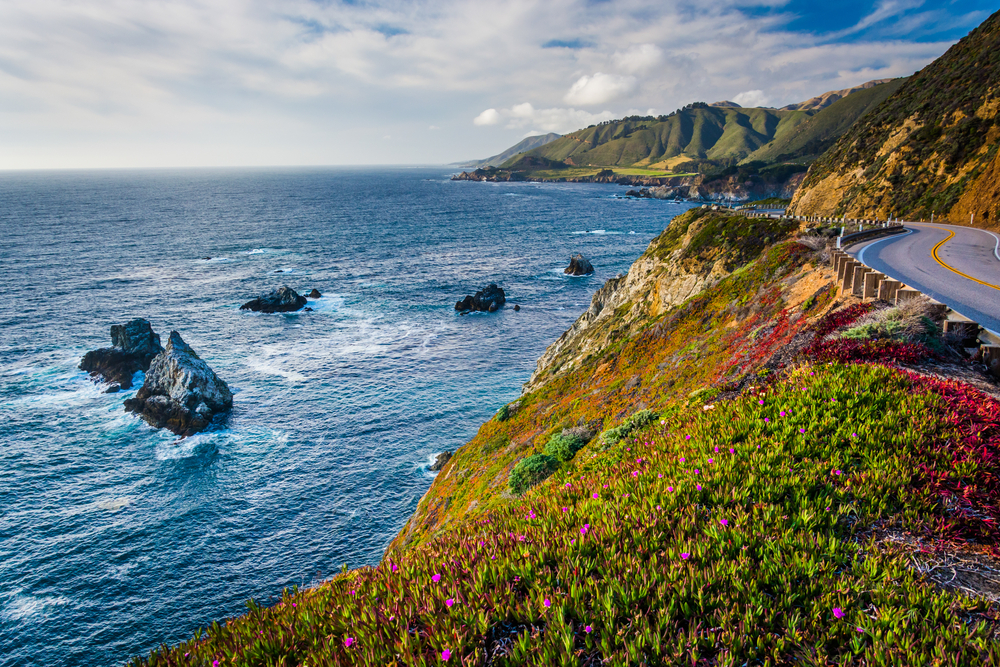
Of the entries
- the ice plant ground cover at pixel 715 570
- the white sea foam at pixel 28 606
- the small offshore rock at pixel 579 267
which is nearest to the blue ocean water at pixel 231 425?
the white sea foam at pixel 28 606

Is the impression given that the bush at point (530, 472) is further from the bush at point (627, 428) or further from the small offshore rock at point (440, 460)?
the small offshore rock at point (440, 460)

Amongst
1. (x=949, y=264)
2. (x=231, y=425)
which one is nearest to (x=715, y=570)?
(x=949, y=264)

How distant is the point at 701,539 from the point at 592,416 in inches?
542

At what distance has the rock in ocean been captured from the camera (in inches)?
1479

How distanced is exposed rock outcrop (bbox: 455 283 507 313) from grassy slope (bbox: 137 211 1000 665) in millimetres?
53176

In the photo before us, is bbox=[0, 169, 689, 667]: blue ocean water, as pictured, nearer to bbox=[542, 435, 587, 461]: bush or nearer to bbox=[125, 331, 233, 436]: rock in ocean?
bbox=[125, 331, 233, 436]: rock in ocean

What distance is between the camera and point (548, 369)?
35.4 m

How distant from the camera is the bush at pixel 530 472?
46.3ft

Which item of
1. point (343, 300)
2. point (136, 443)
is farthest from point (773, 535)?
point (343, 300)

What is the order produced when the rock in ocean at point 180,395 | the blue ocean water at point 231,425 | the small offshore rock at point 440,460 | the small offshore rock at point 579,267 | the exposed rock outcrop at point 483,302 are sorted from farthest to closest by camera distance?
the small offshore rock at point 579,267 → the exposed rock outcrop at point 483,302 → the rock in ocean at point 180,395 → the small offshore rock at point 440,460 → the blue ocean water at point 231,425

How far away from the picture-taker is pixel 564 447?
15812 mm

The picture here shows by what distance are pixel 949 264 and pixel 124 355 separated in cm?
6149

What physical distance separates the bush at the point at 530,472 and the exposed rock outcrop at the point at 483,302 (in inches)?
1856

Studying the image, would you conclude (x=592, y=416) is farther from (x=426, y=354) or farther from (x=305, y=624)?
(x=426, y=354)
